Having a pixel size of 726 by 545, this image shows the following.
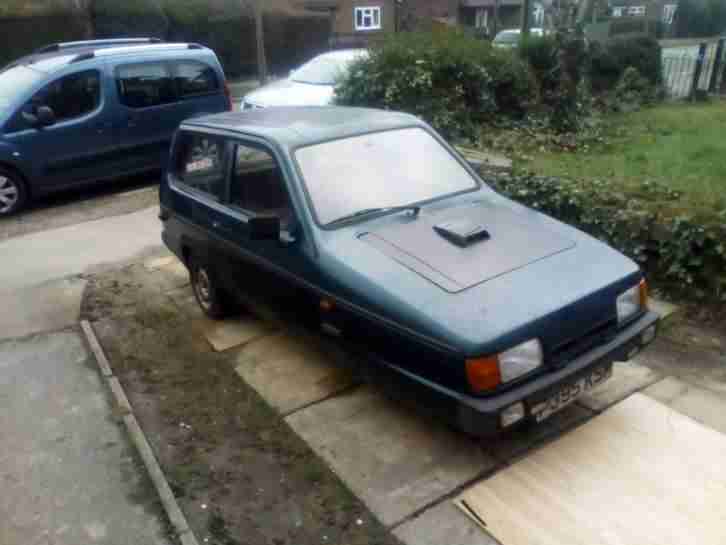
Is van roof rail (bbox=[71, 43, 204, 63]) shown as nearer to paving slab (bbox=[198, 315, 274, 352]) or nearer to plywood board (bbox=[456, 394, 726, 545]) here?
paving slab (bbox=[198, 315, 274, 352])

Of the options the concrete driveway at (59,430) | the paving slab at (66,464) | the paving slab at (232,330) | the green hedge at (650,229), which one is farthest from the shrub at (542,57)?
the paving slab at (66,464)

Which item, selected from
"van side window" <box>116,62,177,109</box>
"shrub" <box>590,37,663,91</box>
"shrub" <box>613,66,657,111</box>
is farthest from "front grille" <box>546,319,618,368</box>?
"shrub" <box>590,37,663,91</box>

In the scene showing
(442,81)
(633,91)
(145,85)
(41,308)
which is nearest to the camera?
(41,308)

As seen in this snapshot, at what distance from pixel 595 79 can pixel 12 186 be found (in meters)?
12.1

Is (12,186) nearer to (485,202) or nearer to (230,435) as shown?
(230,435)

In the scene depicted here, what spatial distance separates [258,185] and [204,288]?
4.93 feet

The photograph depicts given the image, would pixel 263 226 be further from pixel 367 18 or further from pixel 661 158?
pixel 367 18

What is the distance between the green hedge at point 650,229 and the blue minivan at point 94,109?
6.03m

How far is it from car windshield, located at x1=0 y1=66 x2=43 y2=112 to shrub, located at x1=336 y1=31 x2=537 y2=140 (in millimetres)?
4210

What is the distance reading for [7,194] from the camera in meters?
8.91

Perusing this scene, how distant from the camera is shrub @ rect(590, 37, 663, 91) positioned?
48.8ft

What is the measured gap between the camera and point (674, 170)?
6.84 m

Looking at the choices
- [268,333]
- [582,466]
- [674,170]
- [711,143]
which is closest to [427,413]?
[582,466]

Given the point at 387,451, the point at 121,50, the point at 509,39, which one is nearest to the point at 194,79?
the point at 121,50
